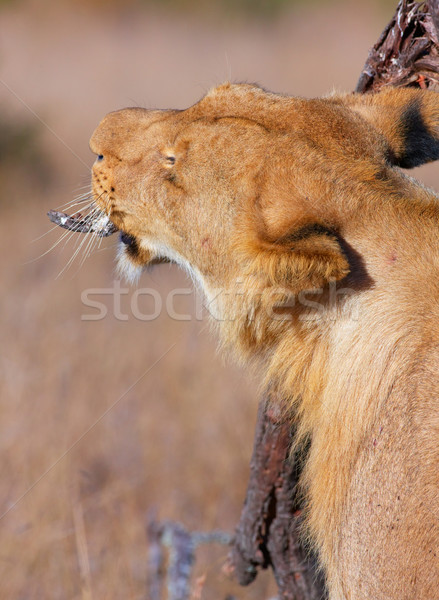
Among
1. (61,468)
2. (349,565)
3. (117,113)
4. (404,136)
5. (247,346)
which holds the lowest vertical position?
(61,468)

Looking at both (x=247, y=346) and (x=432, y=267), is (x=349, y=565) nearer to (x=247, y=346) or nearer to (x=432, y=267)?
(x=247, y=346)

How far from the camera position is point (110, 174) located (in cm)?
278

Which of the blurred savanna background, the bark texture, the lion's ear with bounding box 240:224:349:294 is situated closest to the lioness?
the lion's ear with bounding box 240:224:349:294

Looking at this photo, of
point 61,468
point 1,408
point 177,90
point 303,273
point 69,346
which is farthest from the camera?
point 177,90

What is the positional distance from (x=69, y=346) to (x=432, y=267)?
15.0ft

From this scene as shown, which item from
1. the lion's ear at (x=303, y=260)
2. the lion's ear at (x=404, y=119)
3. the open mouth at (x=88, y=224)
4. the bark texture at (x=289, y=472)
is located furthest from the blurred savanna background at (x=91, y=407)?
the lion's ear at (x=303, y=260)

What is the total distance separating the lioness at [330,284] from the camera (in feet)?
6.76

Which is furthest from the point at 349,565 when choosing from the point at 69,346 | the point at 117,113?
the point at 69,346

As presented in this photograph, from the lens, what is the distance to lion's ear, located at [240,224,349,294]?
202 centimetres

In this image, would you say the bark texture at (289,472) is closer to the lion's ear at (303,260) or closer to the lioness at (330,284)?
the lioness at (330,284)

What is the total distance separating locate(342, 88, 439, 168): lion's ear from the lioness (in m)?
0.04

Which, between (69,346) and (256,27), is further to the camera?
(256,27)

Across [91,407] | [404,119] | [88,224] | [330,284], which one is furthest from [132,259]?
[91,407]

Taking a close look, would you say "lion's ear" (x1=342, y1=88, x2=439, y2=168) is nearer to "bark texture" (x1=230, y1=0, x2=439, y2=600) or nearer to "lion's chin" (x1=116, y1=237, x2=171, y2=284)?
"bark texture" (x1=230, y1=0, x2=439, y2=600)
